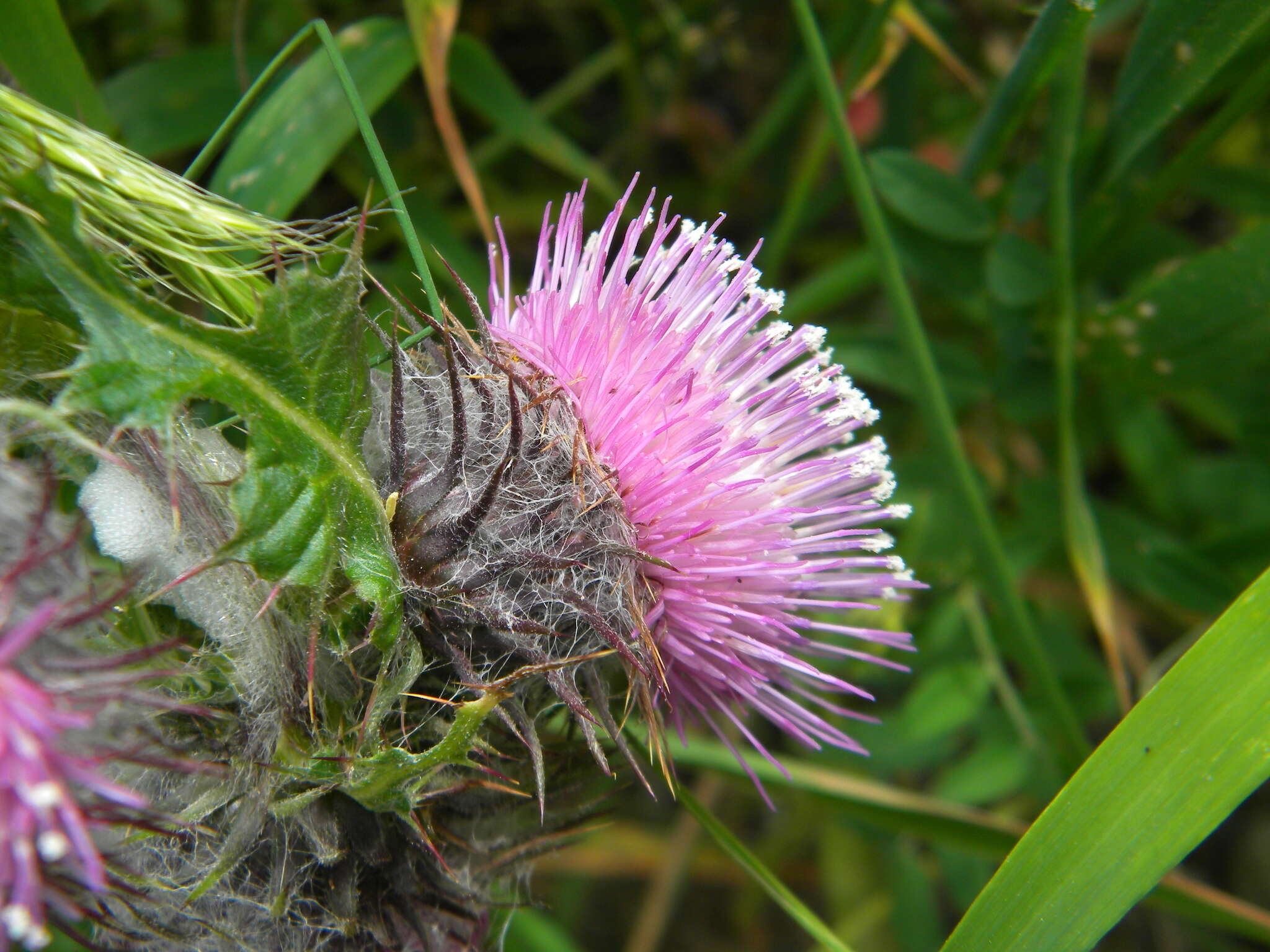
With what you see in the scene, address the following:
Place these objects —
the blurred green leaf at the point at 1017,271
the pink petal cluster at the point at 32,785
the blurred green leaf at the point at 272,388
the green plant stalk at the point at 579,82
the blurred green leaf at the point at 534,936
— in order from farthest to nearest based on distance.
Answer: the green plant stalk at the point at 579,82
the blurred green leaf at the point at 534,936
the blurred green leaf at the point at 1017,271
the blurred green leaf at the point at 272,388
the pink petal cluster at the point at 32,785

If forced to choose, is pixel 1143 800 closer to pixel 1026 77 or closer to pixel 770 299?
pixel 770 299

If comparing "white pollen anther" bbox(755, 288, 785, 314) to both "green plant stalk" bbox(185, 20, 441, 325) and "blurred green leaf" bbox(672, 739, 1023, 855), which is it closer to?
"green plant stalk" bbox(185, 20, 441, 325)

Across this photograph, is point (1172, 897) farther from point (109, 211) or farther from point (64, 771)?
point (109, 211)

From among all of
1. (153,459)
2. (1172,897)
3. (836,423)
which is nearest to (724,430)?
(836,423)

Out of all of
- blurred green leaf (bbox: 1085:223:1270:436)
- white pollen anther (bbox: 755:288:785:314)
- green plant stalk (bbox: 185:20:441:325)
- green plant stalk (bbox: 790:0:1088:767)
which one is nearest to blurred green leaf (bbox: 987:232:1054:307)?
blurred green leaf (bbox: 1085:223:1270:436)

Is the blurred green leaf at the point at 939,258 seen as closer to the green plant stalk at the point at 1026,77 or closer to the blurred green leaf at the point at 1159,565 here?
the green plant stalk at the point at 1026,77

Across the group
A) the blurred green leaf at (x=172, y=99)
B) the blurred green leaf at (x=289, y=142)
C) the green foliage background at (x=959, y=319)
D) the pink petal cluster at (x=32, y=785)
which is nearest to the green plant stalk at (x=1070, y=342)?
the green foliage background at (x=959, y=319)

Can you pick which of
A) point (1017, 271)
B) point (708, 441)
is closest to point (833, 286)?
point (1017, 271)
